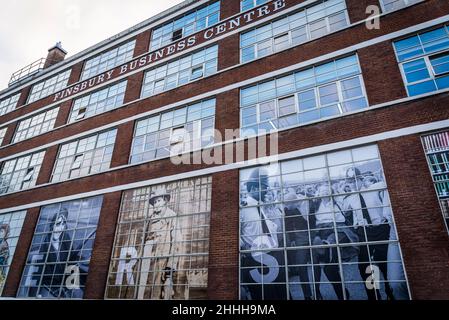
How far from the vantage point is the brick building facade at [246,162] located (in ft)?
26.3

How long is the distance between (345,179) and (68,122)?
1641 centimetres

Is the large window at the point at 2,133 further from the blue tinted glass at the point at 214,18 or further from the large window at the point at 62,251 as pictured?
the blue tinted glass at the point at 214,18

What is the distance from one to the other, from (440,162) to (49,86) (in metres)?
23.7

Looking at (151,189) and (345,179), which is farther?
(151,189)

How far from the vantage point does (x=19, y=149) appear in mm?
19141

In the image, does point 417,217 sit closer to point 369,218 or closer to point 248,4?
point 369,218

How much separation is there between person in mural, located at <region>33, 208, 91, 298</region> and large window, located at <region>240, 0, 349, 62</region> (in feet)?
37.0

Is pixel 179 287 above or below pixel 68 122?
below

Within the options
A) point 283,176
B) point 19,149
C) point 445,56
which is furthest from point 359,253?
point 19,149

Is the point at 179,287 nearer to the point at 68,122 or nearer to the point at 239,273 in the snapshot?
the point at 239,273

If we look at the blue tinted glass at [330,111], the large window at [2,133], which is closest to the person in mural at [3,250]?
the large window at [2,133]

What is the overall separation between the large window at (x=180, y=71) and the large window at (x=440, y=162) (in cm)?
916

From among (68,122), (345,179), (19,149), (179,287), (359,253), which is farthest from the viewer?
(19,149)
